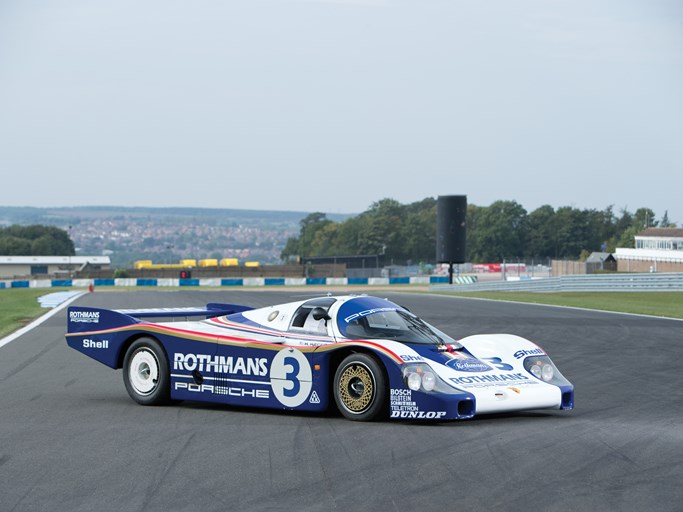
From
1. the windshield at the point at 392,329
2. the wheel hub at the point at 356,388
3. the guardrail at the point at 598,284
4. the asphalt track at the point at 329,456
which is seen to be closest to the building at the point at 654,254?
the guardrail at the point at 598,284

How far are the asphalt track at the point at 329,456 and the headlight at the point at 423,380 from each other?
37 cm

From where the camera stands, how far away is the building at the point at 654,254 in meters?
85.4

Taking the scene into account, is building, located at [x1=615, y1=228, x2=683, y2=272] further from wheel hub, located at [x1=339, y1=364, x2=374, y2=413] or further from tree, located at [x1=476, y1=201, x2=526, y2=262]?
wheel hub, located at [x1=339, y1=364, x2=374, y2=413]

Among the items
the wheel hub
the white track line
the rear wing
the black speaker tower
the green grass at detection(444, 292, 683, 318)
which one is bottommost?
the white track line

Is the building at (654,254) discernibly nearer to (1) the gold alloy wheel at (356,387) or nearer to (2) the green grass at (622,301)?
(2) the green grass at (622,301)

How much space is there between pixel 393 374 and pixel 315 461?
2103mm

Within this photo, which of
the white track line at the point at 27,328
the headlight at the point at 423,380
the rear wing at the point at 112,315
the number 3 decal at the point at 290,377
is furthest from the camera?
the white track line at the point at 27,328

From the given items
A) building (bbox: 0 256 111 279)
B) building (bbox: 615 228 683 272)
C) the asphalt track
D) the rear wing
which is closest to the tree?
building (bbox: 615 228 683 272)

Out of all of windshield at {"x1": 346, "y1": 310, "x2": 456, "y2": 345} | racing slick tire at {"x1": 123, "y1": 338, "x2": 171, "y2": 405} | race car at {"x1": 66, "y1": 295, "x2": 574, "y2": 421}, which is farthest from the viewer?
racing slick tire at {"x1": 123, "y1": 338, "x2": 171, "y2": 405}

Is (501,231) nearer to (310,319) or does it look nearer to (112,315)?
(112,315)

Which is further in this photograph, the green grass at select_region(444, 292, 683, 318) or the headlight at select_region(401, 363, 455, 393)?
the green grass at select_region(444, 292, 683, 318)

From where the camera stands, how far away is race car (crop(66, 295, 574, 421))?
9969 mm

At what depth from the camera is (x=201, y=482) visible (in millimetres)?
7359

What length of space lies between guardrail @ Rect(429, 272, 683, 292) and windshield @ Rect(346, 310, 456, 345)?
37030mm
